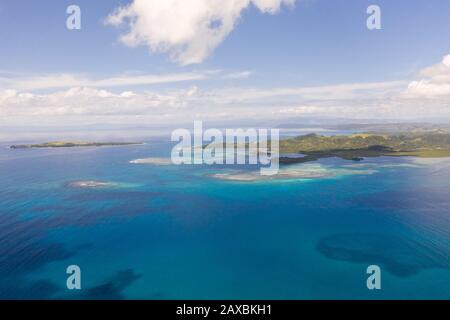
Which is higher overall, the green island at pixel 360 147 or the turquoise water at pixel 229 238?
the green island at pixel 360 147

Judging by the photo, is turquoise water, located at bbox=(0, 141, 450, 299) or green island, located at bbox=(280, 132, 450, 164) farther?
green island, located at bbox=(280, 132, 450, 164)

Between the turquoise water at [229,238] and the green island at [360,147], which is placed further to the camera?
the green island at [360,147]

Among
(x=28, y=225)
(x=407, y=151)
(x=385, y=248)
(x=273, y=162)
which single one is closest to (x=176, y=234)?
(x=28, y=225)

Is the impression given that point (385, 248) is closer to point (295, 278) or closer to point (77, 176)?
point (295, 278)

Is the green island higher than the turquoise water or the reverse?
higher

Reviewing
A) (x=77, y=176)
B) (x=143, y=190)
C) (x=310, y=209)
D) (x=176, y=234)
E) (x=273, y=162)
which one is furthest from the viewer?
(x=273, y=162)

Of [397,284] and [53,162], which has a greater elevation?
[53,162]
